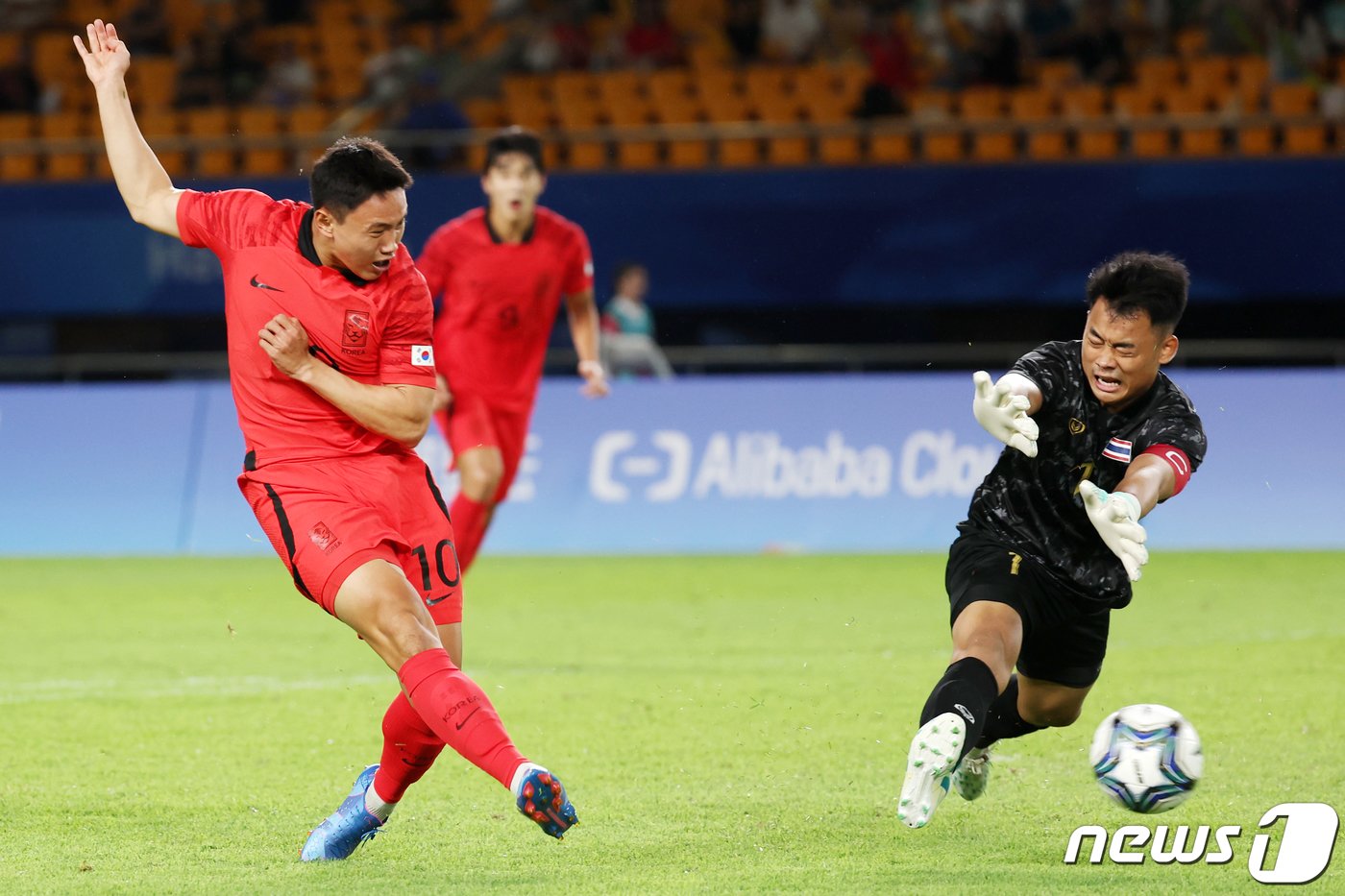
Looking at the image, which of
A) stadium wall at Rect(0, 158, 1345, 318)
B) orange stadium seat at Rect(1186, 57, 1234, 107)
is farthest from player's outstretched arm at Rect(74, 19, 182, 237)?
orange stadium seat at Rect(1186, 57, 1234, 107)

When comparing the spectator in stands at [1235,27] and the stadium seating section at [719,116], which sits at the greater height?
the spectator in stands at [1235,27]

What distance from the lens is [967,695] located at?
5.03m

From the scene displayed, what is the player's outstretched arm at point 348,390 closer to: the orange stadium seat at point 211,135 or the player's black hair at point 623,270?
the player's black hair at point 623,270

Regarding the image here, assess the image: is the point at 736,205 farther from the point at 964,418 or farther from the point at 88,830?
the point at 88,830

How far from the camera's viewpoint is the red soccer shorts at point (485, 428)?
1042cm

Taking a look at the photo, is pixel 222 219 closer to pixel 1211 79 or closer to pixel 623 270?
pixel 623 270

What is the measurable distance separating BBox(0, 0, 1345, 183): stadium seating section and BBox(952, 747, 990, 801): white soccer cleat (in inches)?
A: 536

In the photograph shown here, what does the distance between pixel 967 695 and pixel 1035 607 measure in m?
0.65

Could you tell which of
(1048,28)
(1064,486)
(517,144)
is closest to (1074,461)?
(1064,486)

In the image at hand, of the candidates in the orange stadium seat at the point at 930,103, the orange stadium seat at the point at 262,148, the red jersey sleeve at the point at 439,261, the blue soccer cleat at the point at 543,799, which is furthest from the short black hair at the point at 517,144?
the orange stadium seat at the point at 930,103

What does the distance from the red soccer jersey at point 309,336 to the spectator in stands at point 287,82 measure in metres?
16.4

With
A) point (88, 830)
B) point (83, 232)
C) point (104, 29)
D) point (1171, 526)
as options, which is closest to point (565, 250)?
point (104, 29)

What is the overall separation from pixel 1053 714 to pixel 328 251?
2.72m

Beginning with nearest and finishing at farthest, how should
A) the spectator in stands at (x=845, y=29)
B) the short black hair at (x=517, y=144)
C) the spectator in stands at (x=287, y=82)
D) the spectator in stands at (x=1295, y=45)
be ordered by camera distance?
the short black hair at (x=517, y=144) → the spectator in stands at (x=1295, y=45) → the spectator in stands at (x=845, y=29) → the spectator in stands at (x=287, y=82)
